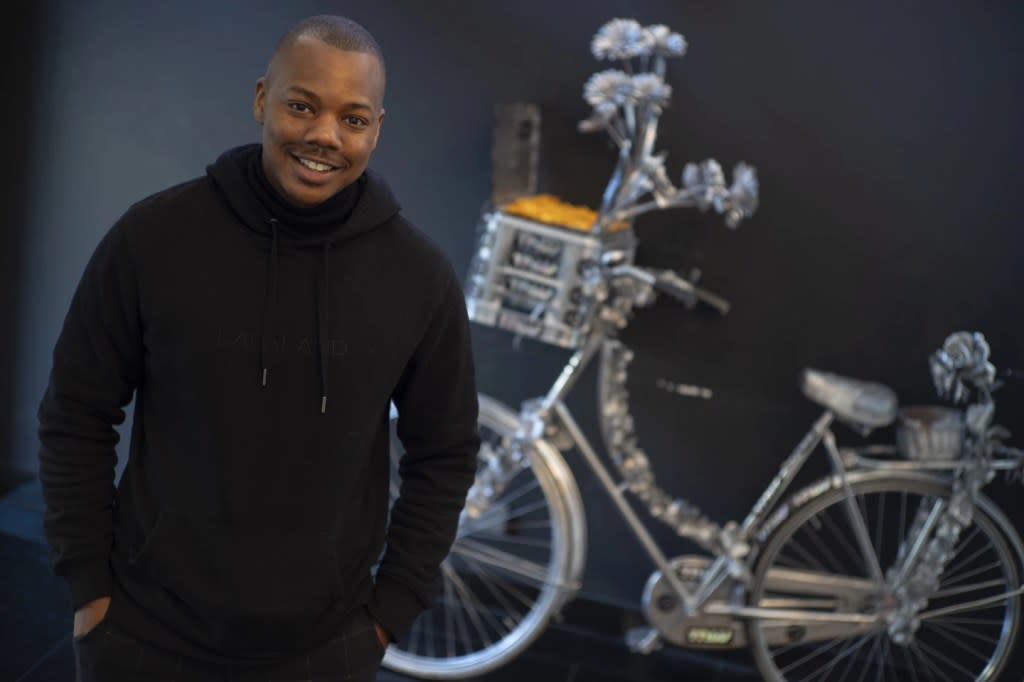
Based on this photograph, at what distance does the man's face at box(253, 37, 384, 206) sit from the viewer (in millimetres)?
1786

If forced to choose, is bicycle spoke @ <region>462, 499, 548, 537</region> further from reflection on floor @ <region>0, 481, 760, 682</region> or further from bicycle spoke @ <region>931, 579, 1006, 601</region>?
bicycle spoke @ <region>931, 579, 1006, 601</region>

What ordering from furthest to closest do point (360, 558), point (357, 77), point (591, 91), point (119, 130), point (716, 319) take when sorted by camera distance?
1. point (119, 130)
2. point (716, 319)
3. point (591, 91)
4. point (360, 558)
5. point (357, 77)

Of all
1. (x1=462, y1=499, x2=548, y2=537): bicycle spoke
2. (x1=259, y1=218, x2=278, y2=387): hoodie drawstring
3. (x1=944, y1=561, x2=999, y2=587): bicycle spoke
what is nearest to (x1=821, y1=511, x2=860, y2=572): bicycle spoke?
(x1=944, y1=561, x2=999, y2=587): bicycle spoke

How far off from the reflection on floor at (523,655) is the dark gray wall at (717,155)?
0.17 meters

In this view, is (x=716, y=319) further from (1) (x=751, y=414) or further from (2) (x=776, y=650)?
(2) (x=776, y=650)

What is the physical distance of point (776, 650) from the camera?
3.50 m

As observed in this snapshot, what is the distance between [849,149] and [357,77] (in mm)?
1781

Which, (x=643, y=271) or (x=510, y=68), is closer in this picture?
(x=643, y=271)

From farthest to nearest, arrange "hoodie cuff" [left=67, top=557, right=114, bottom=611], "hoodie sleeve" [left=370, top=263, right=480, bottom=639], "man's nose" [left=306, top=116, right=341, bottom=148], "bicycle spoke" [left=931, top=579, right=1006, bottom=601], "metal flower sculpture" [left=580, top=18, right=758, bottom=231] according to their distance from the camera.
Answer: "bicycle spoke" [left=931, top=579, right=1006, bottom=601]
"metal flower sculpture" [left=580, top=18, right=758, bottom=231]
"hoodie sleeve" [left=370, top=263, right=480, bottom=639]
"hoodie cuff" [left=67, top=557, right=114, bottom=611]
"man's nose" [left=306, top=116, right=341, bottom=148]

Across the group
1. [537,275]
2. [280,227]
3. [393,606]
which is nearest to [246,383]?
[280,227]

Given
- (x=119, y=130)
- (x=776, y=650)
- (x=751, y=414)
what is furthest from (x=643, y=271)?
(x=119, y=130)

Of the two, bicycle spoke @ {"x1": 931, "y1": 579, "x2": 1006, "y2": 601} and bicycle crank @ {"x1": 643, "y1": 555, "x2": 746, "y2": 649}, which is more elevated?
bicycle spoke @ {"x1": 931, "y1": 579, "x2": 1006, "y2": 601}

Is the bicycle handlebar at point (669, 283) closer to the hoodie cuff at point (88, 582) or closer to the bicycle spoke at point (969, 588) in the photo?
the bicycle spoke at point (969, 588)

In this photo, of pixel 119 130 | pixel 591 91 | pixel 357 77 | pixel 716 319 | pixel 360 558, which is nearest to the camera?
pixel 357 77
